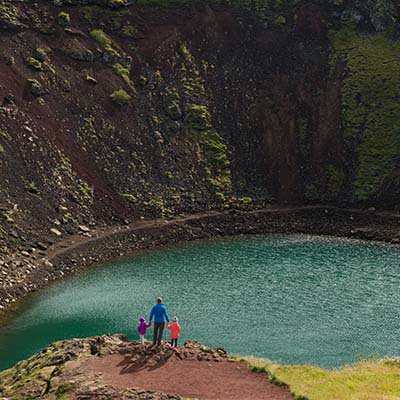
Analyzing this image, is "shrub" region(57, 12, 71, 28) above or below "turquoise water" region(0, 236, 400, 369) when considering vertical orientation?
above

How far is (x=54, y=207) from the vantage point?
74.1m

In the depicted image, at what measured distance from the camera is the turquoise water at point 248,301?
47.6m

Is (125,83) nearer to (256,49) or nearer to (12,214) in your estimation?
(256,49)

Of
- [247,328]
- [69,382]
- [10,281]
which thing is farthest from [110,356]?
[10,281]

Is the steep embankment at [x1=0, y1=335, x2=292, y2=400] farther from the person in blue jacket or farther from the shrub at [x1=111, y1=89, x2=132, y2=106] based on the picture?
the shrub at [x1=111, y1=89, x2=132, y2=106]

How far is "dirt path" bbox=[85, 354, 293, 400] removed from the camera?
28.2m

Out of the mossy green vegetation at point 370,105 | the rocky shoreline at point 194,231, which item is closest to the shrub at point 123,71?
the rocky shoreline at point 194,231

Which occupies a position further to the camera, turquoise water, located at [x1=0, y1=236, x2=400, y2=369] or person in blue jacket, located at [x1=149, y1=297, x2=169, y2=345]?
turquoise water, located at [x1=0, y1=236, x2=400, y2=369]

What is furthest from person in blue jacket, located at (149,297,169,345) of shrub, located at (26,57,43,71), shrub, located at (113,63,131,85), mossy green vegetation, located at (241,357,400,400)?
shrub, located at (113,63,131,85)

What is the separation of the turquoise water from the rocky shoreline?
2.52m

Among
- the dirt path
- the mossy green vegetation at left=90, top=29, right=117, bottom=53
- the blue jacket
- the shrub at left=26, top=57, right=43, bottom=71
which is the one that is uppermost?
the mossy green vegetation at left=90, top=29, right=117, bottom=53

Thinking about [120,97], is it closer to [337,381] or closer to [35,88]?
[35,88]

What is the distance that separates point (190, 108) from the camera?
9438 centimetres

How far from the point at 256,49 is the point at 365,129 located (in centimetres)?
2495
